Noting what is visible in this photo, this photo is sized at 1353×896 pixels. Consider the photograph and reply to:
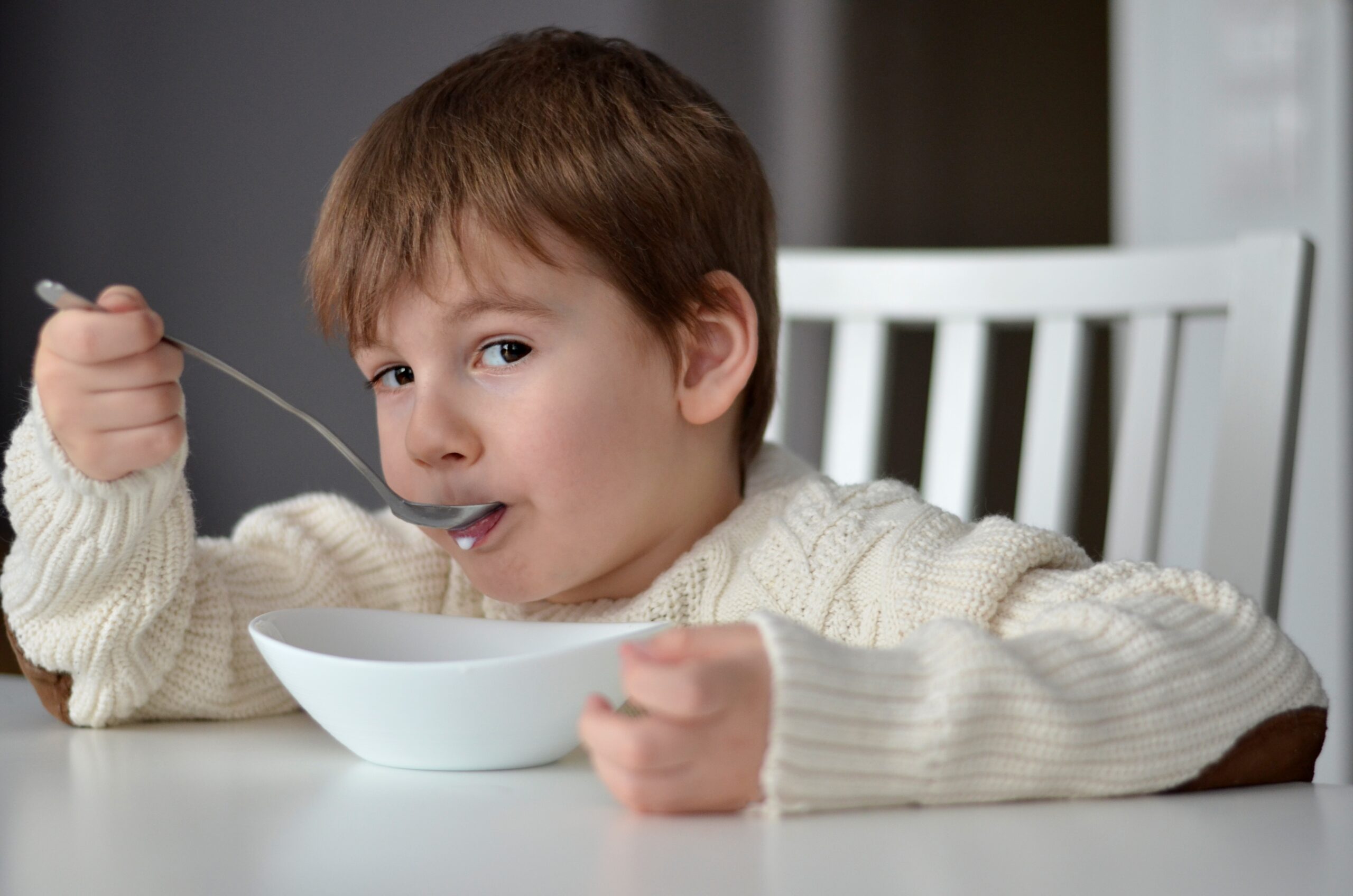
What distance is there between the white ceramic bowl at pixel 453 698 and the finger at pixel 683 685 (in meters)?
0.07

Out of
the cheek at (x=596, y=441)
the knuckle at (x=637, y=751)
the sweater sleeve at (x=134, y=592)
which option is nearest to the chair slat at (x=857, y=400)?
the cheek at (x=596, y=441)

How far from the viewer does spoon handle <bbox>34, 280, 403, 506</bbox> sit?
0.56 m

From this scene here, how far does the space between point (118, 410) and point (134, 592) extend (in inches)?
5.5

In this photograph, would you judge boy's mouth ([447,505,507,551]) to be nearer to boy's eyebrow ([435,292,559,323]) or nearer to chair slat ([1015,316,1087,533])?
boy's eyebrow ([435,292,559,323])

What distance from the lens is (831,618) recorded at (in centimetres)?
71

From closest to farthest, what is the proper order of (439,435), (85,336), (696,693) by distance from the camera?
(696,693) → (85,336) → (439,435)

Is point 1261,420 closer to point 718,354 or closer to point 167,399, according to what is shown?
point 718,354

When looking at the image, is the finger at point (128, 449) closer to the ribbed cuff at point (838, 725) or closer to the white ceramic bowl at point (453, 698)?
the white ceramic bowl at point (453, 698)

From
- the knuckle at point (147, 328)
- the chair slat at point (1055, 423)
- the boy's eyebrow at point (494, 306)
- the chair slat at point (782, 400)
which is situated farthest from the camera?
the chair slat at point (782, 400)

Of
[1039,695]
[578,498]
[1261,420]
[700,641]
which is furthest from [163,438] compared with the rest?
[1261,420]

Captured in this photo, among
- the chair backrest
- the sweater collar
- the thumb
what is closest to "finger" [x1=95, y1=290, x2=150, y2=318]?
the thumb

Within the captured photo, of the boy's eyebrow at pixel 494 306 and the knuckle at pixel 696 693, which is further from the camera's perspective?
the boy's eyebrow at pixel 494 306

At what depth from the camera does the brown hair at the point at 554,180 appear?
73 cm

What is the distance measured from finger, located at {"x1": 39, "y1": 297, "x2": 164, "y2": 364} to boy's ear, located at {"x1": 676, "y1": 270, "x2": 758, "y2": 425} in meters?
0.32
